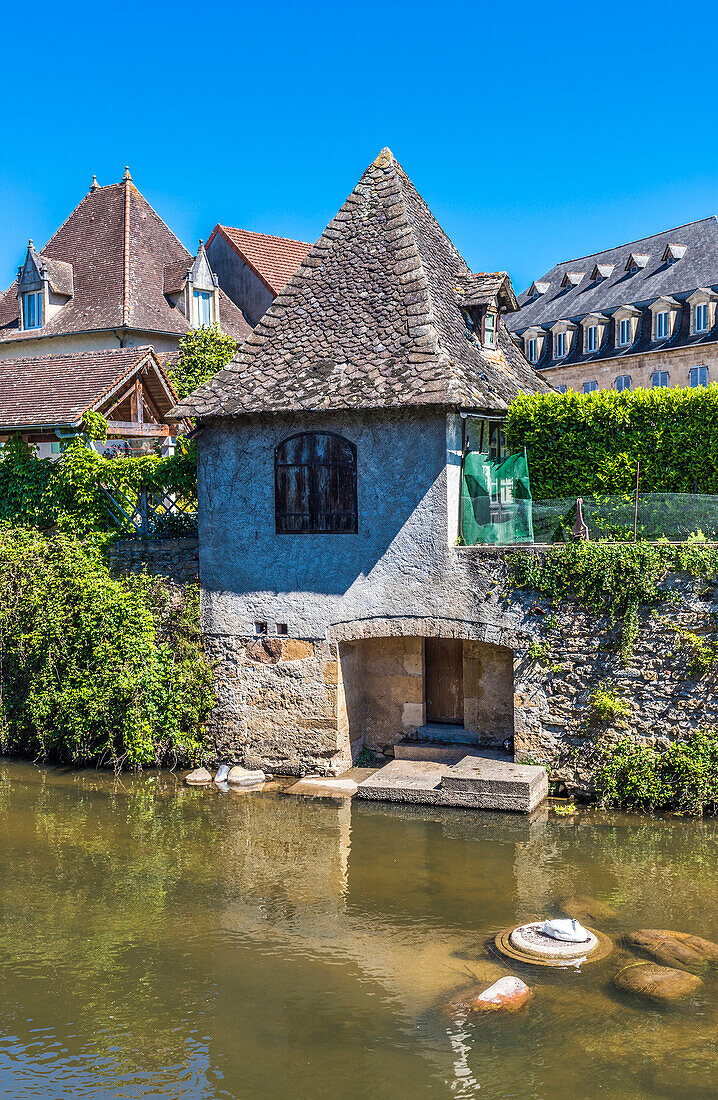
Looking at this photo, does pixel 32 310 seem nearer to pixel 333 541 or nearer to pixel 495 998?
pixel 333 541

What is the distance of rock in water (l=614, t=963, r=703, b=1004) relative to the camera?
26.4 feet

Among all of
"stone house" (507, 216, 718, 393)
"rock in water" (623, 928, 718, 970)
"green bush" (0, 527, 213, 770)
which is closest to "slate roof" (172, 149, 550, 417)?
"green bush" (0, 527, 213, 770)

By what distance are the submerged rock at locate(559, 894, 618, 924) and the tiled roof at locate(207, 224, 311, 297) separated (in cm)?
2569

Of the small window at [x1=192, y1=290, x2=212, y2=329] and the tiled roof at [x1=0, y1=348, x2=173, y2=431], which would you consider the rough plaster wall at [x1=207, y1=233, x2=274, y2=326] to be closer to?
the small window at [x1=192, y1=290, x2=212, y2=329]

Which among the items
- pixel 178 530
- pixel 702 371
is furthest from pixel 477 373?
pixel 702 371

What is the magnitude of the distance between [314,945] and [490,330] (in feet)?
33.7

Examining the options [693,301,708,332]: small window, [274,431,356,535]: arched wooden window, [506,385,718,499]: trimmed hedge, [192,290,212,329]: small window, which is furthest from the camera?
[693,301,708,332]: small window

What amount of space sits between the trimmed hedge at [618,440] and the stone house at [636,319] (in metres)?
26.1

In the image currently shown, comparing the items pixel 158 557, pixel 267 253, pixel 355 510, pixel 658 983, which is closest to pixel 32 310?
pixel 267 253

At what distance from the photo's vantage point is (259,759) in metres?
14.6

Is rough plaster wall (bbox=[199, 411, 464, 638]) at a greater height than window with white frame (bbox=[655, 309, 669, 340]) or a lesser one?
lesser

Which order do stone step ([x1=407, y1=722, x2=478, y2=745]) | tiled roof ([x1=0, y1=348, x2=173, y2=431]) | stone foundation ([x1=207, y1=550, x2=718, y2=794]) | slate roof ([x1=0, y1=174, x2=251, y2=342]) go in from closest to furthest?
stone foundation ([x1=207, y1=550, x2=718, y2=794])
stone step ([x1=407, y1=722, x2=478, y2=745])
tiled roof ([x1=0, y1=348, x2=173, y2=431])
slate roof ([x1=0, y1=174, x2=251, y2=342])

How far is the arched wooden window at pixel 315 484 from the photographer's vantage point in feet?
45.6

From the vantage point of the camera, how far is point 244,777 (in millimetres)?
14188
